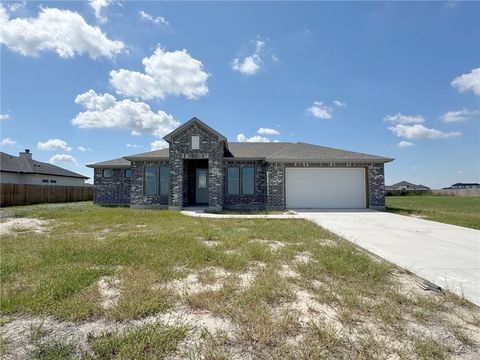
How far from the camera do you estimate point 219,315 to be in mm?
3057

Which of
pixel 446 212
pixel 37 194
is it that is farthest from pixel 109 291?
pixel 37 194

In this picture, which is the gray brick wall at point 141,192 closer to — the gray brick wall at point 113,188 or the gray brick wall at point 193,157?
the gray brick wall at point 193,157

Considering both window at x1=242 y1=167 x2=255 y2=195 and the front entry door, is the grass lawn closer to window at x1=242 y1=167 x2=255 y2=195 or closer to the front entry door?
window at x1=242 y1=167 x2=255 y2=195

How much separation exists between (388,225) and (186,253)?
310 inches

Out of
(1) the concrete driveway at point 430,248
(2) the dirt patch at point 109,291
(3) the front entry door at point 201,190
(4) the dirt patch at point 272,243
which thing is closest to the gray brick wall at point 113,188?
(3) the front entry door at point 201,190

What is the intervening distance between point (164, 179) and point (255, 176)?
5737 mm

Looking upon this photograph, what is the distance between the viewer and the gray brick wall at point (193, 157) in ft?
48.0

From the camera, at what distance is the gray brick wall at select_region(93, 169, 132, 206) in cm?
1792

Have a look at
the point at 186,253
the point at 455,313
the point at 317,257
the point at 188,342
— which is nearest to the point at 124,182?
A: the point at 186,253

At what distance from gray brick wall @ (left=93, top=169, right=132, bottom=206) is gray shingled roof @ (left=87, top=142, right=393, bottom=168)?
2.56 feet

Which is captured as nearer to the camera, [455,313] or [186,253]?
[455,313]

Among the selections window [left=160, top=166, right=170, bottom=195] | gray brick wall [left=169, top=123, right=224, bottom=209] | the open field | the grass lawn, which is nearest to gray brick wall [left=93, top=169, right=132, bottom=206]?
window [left=160, top=166, right=170, bottom=195]

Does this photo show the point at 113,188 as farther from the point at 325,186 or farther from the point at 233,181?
the point at 325,186

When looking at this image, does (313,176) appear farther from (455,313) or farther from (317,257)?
(455,313)
